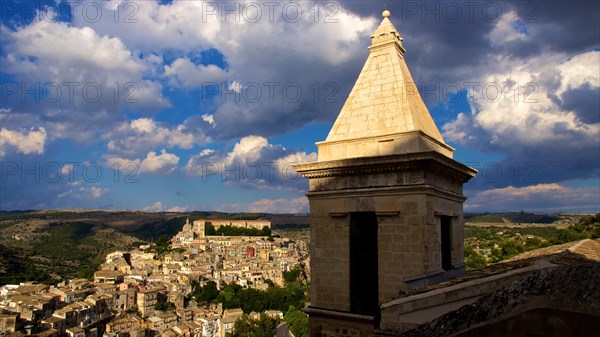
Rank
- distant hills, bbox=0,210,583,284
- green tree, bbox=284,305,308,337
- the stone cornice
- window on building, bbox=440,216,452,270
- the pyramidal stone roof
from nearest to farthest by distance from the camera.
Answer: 1. the stone cornice
2. the pyramidal stone roof
3. window on building, bbox=440,216,452,270
4. green tree, bbox=284,305,308,337
5. distant hills, bbox=0,210,583,284

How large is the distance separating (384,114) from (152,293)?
319 feet

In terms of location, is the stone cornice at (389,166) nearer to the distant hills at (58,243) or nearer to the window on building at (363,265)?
the window on building at (363,265)

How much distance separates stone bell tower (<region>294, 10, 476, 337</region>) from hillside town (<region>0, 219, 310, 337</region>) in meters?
69.8

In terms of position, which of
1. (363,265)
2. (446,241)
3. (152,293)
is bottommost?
(152,293)

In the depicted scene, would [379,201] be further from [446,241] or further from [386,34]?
[386,34]

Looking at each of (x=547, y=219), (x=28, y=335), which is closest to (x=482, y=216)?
(x=547, y=219)

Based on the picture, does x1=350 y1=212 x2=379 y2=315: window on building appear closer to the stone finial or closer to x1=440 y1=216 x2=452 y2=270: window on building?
x1=440 y1=216 x2=452 y2=270: window on building

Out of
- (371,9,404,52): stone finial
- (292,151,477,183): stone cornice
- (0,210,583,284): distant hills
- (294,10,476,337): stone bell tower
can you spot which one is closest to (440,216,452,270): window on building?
(294,10,476,337): stone bell tower

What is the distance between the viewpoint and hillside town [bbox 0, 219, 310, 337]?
7119 cm

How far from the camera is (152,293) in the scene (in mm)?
94688

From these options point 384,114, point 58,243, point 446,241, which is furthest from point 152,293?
point 384,114

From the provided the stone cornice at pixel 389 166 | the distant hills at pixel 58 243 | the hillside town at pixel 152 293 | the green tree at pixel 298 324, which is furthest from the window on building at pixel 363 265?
the distant hills at pixel 58 243

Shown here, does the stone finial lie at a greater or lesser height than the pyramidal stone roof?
greater

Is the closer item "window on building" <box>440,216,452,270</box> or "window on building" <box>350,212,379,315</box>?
"window on building" <box>350,212,379,315</box>
